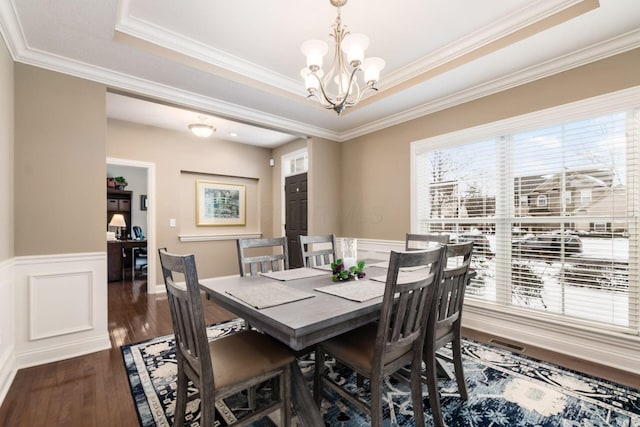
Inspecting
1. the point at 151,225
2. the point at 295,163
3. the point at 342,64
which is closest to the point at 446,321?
the point at 342,64

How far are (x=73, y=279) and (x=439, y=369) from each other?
10.1ft

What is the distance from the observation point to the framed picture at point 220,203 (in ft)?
17.1

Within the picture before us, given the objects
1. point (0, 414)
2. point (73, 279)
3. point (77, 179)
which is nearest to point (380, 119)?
point (77, 179)

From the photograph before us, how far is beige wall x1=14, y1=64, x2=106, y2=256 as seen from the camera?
2357 mm

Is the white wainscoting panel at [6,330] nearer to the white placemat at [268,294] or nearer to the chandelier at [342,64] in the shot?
the white placemat at [268,294]

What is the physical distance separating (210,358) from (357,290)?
2.86ft

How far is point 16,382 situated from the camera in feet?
6.90

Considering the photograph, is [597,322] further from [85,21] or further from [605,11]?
[85,21]

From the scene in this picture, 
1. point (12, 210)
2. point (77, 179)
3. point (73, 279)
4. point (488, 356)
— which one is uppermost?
point (77, 179)

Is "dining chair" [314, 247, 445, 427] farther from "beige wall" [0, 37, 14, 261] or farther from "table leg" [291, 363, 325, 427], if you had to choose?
"beige wall" [0, 37, 14, 261]

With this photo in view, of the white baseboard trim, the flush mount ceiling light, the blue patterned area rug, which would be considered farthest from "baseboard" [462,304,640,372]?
the flush mount ceiling light

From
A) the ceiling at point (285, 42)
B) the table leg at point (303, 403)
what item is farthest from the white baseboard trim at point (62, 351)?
the ceiling at point (285, 42)

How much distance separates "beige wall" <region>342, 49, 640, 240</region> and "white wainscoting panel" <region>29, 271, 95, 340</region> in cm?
323

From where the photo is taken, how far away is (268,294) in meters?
1.67
